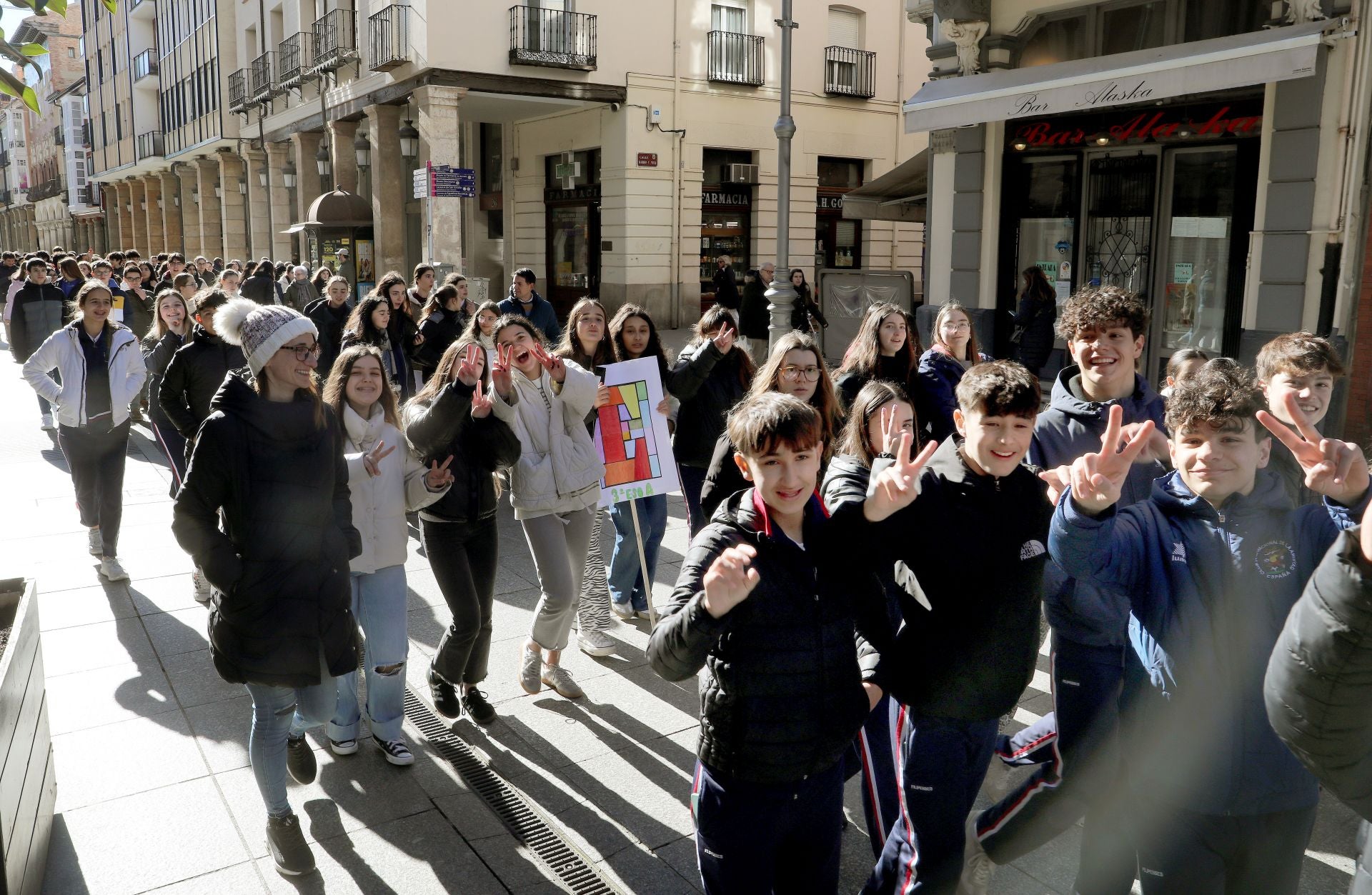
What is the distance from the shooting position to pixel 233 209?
131 feet

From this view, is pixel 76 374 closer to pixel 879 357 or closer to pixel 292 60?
pixel 879 357

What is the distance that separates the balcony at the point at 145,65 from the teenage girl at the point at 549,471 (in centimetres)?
5087

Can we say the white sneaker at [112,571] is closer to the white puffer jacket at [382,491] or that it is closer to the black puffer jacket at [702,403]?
the white puffer jacket at [382,491]

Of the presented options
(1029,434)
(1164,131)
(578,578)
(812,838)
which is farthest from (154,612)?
(1164,131)

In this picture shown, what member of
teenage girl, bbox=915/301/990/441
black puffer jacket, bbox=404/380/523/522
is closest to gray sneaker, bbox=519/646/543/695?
black puffer jacket, bbox=404/380/523/522

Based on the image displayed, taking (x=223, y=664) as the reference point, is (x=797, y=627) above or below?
above

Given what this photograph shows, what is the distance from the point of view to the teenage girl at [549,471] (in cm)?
514

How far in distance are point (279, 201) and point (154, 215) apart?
72.0 ft

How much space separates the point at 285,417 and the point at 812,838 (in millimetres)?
2332

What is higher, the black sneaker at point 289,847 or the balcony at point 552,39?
the balcony at point 552,39

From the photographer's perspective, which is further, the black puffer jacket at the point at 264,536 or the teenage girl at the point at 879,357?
the teenage girl at the point at 879,357

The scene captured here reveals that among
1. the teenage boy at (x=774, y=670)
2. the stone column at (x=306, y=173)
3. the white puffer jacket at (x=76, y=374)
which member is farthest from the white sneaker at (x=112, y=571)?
the stone column at (x=306, y=173)

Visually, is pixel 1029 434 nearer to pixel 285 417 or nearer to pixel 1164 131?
pixel 285 417

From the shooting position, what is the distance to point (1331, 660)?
154 centimetres
